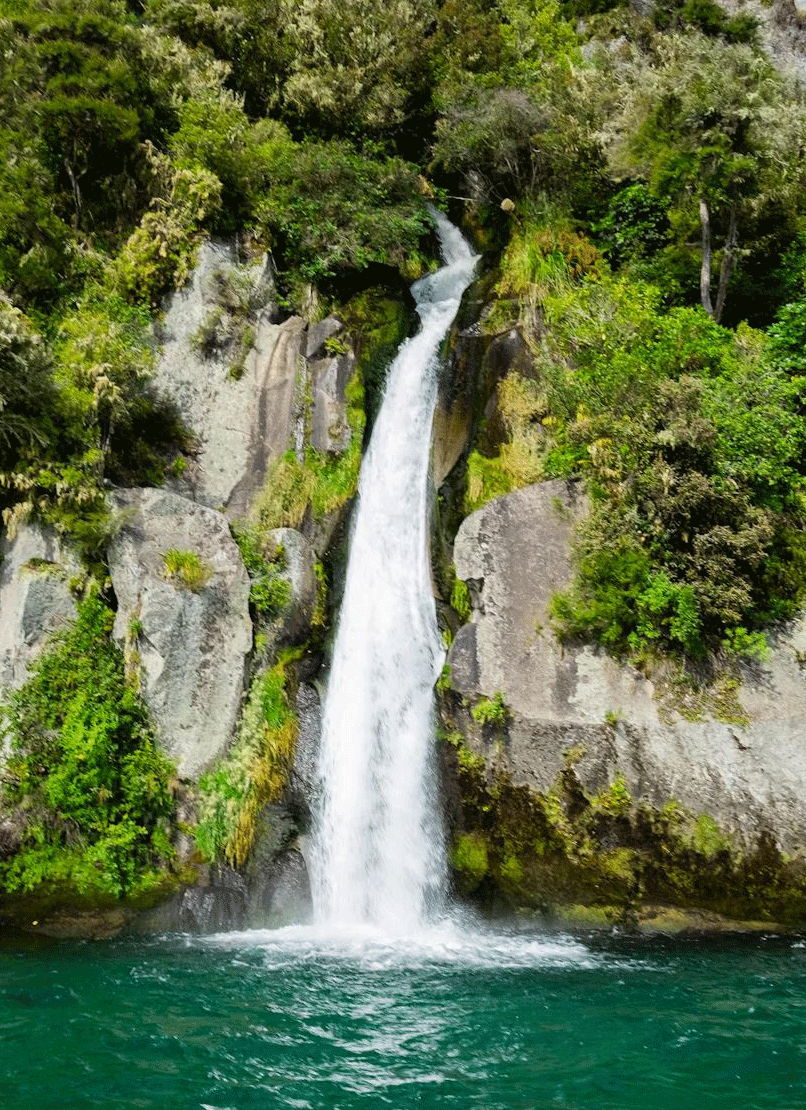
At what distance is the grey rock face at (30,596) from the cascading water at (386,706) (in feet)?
14.7

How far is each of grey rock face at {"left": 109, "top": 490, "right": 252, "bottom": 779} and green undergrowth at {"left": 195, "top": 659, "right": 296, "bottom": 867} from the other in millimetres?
260

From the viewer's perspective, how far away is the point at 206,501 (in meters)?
14.4

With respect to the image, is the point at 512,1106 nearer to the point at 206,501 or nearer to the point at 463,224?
the point at 206,501

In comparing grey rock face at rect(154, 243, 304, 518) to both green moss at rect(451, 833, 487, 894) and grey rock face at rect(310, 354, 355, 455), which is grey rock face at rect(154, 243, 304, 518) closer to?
grey rock face at rect(310, 354, 355, 455)

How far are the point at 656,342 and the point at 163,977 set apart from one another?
38.6ft

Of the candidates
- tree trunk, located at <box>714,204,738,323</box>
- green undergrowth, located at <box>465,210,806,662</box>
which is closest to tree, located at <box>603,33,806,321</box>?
tree trunk, located at <box>714,204,738,323</box>

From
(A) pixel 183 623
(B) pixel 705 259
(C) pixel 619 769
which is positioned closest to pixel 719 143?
(B) pixel 705 259

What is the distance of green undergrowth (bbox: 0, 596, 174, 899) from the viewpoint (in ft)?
33.4

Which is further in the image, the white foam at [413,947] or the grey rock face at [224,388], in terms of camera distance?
the grey rock face at [224,388]

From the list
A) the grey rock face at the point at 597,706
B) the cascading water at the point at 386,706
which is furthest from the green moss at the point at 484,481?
the grey rock face at the point at 597,706

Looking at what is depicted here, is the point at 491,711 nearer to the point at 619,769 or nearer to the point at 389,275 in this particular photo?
the point at 619,769

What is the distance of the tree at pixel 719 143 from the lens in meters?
13.0

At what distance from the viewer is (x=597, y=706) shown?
10086 millimetres

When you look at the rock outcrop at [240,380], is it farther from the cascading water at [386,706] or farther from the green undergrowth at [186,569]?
the green undergrowth at [186,569]
